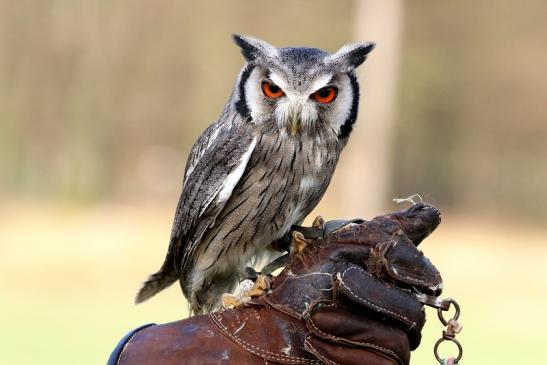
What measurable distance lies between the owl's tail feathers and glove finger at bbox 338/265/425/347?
4.44 feet

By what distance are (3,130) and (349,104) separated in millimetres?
16454

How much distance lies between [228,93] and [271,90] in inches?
579

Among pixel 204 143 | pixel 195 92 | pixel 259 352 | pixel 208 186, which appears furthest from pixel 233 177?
pixel 195 92

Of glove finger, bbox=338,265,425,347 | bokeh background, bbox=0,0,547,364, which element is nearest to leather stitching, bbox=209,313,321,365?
glove finger, bbox=338,265,425,347

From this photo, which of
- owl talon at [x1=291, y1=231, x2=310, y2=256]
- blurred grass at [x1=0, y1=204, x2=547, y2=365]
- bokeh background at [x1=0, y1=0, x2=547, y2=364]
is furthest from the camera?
bokeh background at [x1=0, y1=0, x2=547, y2=364]

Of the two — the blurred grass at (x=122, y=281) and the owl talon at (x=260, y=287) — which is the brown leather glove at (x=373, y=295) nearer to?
the owl talon at (x=260, y=287)

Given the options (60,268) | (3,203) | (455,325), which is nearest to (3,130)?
(3,203)

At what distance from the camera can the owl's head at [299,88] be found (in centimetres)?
327

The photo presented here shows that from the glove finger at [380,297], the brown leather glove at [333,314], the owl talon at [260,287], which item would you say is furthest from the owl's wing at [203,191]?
the glove finger at [380,297]

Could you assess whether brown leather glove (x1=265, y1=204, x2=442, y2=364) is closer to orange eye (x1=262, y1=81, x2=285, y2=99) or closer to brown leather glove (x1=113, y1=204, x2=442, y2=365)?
brown leather glove (x1=113, y1=204, x2=442, y2=365)

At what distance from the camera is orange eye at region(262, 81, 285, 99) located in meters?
3.32

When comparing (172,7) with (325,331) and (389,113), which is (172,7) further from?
(325,331)

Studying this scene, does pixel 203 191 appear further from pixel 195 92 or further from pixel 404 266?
pixel 195 92

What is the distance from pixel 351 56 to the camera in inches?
134
